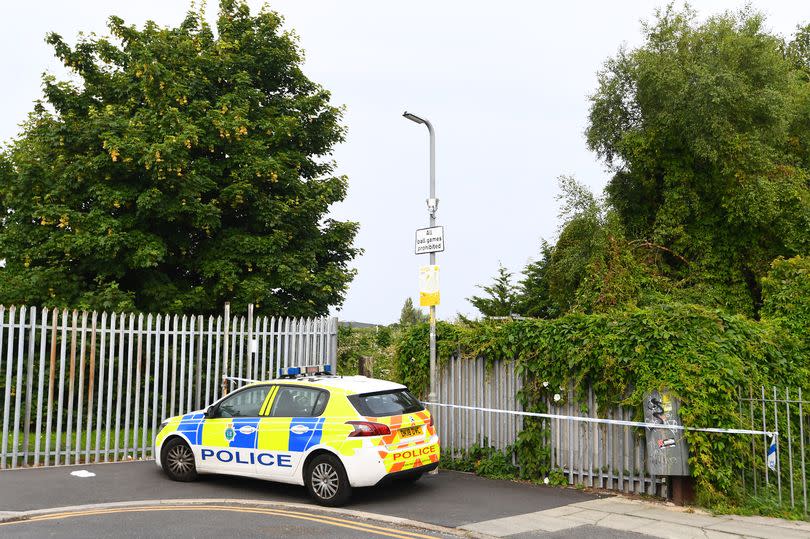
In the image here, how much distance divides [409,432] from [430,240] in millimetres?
3779

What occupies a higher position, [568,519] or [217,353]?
[217,353]

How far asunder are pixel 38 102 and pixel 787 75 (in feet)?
87.4

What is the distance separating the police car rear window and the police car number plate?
23 cm

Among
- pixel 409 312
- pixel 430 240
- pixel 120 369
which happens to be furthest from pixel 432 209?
pixel 409 312

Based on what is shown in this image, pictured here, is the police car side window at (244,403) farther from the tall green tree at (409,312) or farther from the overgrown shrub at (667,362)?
the tall green tree at (409,312)

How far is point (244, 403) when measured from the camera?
994 cm

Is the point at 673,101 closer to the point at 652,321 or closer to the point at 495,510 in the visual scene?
the point at 652,321

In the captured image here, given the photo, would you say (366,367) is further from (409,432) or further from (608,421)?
(608,421)

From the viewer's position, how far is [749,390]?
9.10m

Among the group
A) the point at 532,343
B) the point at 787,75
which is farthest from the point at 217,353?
the point at 787,75

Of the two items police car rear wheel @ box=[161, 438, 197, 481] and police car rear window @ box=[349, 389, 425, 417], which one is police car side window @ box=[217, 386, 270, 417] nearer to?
police car rear wheel @ box=[161, 438, 197, 481]

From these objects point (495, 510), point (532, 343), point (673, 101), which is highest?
point (673, 101)

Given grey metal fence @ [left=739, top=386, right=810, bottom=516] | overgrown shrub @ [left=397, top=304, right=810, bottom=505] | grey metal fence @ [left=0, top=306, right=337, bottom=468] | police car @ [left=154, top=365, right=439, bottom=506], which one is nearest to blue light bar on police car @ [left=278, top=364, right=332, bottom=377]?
police car @ [left=154, top=365, right=439, bottom=506]

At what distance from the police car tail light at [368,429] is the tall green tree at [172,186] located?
1090 centimetres
